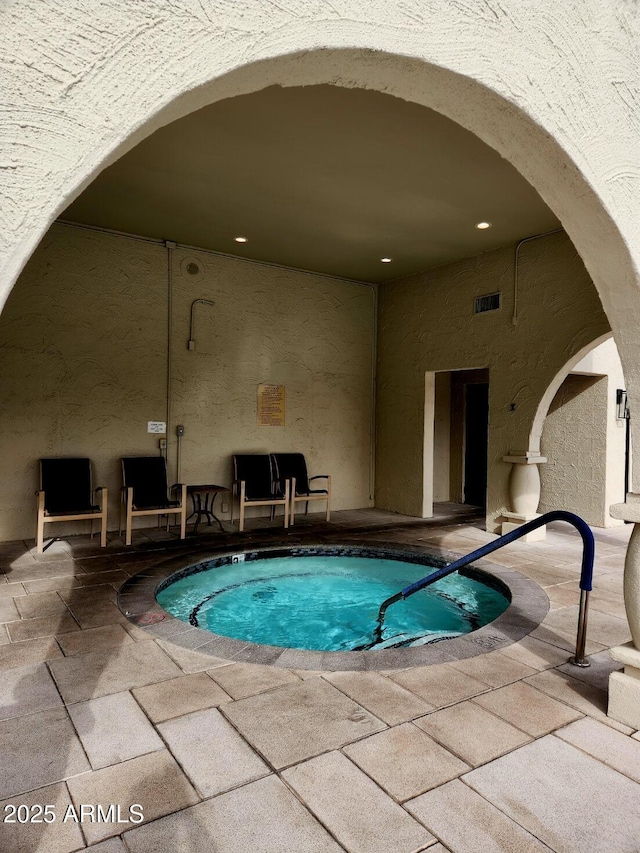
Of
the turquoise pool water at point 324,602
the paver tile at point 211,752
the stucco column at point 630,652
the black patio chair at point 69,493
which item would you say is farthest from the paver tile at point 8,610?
the stucco column at point 630,652

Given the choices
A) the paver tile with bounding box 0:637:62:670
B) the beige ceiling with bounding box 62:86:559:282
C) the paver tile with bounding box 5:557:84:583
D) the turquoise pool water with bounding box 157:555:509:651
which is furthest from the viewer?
the paver tile with bounding box 5:557:84:583

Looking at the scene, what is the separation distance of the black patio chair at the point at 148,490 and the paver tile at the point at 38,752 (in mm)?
3344

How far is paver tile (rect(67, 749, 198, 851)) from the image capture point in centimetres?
167

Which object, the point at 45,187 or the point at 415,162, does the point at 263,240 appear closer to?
the point at 415,162

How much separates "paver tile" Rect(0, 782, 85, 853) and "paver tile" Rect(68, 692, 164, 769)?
7.6 inches

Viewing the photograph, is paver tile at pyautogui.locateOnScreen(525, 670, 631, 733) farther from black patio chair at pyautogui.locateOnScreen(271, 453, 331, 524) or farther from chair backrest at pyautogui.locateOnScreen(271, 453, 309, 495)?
chair backrest at pyautogui.locateOnScreen(271, 453, 309, 495)

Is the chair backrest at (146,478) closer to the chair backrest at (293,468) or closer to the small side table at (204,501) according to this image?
the small side table at (204,501)

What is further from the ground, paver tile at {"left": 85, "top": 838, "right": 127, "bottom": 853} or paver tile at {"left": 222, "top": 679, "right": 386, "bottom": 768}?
paver tile at {"left": 85, "top": 838, "right": 127, "bottom": 853}

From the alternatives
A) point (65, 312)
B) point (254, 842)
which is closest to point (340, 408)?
point (65, 312)

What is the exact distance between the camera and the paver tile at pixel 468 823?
159 cm

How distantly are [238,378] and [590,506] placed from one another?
4698 mm

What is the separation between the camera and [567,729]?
2246 millimetres

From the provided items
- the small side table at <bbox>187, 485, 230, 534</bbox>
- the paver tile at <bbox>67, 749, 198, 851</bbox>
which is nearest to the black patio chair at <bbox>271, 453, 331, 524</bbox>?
the small side table at <bbox>187, 485, 230, 534</bbox>

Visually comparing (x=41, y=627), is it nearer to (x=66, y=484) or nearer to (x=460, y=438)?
(x=66, y=484)
